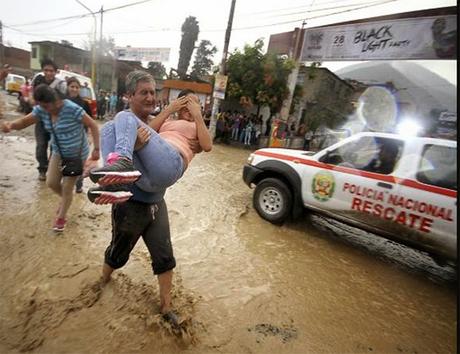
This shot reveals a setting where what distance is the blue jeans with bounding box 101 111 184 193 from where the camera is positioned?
166cm

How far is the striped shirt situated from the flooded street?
1020 mm

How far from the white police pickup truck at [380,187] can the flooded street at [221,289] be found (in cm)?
57

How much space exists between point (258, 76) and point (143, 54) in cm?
1921

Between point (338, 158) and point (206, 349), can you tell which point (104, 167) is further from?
point (338, 158)

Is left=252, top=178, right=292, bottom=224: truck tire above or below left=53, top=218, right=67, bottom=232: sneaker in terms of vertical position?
above

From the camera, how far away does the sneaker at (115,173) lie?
150 cm

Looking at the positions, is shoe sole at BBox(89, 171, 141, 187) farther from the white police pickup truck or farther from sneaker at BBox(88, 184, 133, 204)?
the white police pickup truck

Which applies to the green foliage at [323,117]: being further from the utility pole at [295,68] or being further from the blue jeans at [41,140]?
the blue jeans at [41,140]

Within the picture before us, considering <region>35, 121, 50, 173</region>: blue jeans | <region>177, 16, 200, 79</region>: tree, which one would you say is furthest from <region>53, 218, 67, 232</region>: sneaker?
<region>177, 16, 200, 79</region>: tree

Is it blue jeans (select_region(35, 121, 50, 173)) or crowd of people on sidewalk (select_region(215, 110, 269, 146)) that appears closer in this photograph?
blue jeans (select_region(35, 121, 50, 173))

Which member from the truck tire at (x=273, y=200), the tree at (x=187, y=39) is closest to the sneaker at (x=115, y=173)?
the truck tire at (x=273, y=200)

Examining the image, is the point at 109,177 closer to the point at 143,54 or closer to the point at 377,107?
the point at 377,107

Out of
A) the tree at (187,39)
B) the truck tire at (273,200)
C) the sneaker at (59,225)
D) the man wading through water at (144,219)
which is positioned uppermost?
the tree at (187,39)

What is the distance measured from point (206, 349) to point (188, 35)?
160ft
